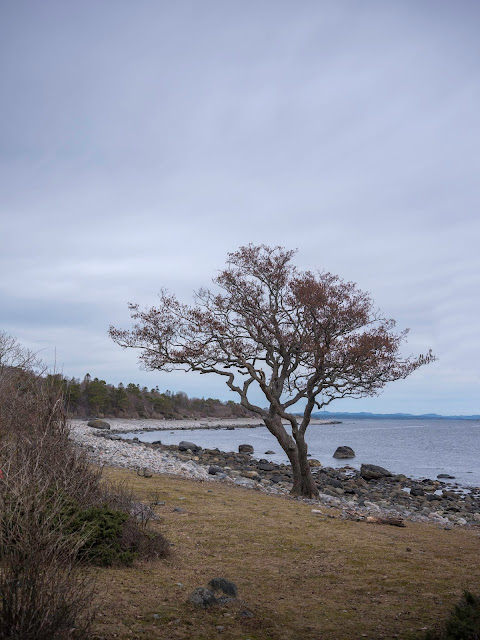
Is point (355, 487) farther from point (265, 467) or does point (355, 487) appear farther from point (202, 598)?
point (202, 598)

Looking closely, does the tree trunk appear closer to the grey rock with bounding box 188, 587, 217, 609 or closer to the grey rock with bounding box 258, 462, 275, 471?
the grey rock with bounding box 188, 587, 217, 609

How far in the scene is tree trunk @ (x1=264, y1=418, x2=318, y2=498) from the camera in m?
17.6

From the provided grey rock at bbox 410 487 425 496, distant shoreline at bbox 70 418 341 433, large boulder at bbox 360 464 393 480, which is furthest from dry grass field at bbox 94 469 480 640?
distant shoreline at bbox 70 418 341 433

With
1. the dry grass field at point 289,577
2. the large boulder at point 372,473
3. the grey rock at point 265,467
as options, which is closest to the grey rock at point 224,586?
the dry grass field at point 289,577

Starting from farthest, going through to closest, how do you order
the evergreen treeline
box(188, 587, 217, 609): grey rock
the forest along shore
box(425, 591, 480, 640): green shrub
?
the evergreen treeline → the forest along shore → box(188, 587, 217, 609): grey rock → box(425, 591, 480, 640): green shrub

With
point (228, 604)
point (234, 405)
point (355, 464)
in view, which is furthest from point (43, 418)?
point (234, 405)

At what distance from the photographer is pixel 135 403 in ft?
349

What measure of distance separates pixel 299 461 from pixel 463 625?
13.3 m

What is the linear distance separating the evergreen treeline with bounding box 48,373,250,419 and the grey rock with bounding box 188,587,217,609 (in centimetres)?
6198

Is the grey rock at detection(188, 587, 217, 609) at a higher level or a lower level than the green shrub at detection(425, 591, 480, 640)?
lower

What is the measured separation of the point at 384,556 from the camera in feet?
30.2

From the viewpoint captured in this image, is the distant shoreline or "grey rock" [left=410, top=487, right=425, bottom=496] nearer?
"grey rock" [left=410, top=487, right=425, bottom=496]

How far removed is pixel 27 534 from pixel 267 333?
14170 millimetres

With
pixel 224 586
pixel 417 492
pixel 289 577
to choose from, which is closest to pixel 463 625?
pixel 224 586
